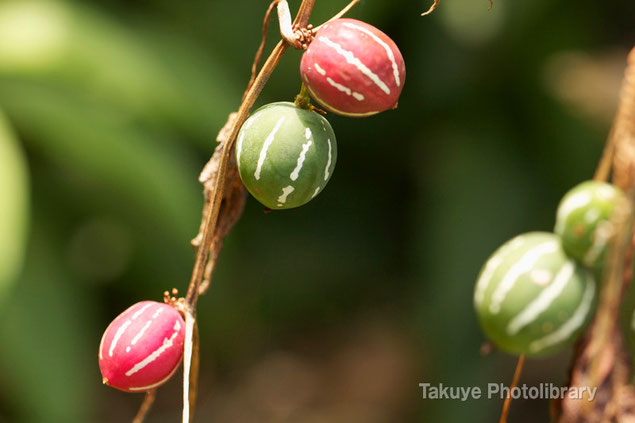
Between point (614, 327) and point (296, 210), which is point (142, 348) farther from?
point (296, 210)

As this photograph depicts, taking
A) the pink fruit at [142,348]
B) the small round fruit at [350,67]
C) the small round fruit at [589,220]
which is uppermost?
the small round fruit at [350,67]

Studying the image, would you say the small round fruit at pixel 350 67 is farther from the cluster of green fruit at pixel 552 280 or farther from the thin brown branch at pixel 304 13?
the cluster of green fruit at pixel 552 280

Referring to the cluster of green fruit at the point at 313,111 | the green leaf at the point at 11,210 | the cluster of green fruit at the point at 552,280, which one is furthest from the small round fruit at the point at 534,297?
the green leaf at the point at 11,210

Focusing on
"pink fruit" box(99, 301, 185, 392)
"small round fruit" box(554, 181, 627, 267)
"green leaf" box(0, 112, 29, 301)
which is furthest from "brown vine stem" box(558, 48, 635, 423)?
"green leaf" box(0, 112, 29, 301)

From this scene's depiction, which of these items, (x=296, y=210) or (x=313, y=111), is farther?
(x=296, y=210)

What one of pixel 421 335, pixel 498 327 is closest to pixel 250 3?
pixel 421 335

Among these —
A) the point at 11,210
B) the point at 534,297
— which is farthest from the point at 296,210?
the point at 534,297

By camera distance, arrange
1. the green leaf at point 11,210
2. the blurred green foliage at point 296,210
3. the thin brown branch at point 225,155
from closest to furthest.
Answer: the thin brown branch at point 225,155, the green leaf at point 11,210, the blurred green foliage at point 296,210
